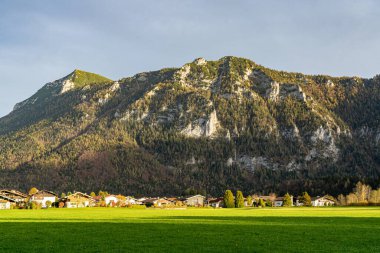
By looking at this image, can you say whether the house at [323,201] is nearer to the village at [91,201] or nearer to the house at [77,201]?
the village at [91,201]

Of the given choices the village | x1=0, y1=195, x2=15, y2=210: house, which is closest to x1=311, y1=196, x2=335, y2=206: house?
the village

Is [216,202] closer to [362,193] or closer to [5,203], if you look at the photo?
[362,193]

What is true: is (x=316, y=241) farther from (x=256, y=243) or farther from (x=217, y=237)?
(x=217, y=237)

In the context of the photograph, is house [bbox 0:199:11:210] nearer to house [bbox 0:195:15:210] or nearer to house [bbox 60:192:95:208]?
house [bbox 0:195:15:210]

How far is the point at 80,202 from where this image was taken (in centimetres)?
14250

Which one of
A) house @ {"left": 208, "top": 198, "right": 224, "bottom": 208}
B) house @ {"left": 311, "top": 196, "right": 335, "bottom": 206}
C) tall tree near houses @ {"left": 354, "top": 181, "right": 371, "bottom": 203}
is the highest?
tall tree near houses @ {"left": 354, "top": 181, "right": 371, "bottom": 203}

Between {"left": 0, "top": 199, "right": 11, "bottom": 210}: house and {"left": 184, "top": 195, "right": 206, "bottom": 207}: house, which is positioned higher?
{"left": 0, "top": 199, "right": 11, "bottom": 210}: house

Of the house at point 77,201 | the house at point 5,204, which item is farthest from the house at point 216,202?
the house at point 5,204

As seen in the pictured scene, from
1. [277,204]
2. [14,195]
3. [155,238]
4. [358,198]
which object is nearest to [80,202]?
[14,195]

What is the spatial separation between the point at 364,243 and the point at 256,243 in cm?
626

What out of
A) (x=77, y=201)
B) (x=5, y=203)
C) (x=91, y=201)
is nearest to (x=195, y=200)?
(x=91, y=201)

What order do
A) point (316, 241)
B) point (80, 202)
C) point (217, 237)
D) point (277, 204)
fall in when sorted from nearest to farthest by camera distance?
1. point (316, 241)
2. point (217, 237)
3. point (80, 202)
4. point (277, 204)

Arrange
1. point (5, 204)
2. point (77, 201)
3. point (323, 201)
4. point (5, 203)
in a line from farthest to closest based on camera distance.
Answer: point (323, 201) → point (77, 201) → point (5, 203) → point (5, 204)

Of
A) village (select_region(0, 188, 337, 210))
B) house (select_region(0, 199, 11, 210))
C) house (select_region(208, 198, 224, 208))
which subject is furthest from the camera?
house (select_region(208, 198, 224, 208))
